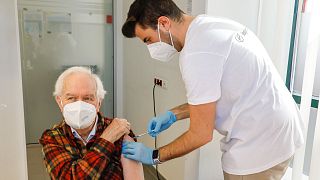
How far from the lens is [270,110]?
121 cm

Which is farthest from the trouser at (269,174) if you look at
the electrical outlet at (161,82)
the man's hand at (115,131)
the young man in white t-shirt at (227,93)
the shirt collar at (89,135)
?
the electrical outlet at (161,82)

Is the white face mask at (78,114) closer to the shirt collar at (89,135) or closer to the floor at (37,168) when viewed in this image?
the shirt collar at (89,135)

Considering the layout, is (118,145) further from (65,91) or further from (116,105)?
(116,105)

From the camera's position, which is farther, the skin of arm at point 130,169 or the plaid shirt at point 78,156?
the skin of arm at point 130,169

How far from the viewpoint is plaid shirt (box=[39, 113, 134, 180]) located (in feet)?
4.10

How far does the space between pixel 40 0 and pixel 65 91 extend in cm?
240

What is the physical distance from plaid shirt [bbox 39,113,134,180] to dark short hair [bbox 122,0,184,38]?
22.3 inches

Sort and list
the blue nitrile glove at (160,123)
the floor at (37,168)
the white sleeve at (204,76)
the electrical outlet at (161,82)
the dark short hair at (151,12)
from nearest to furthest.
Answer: the white sleeve at (204,76), the dark short hair at (151,12), the blue nitrile glove at (160,123), the electrical outlet at (161,82), the floor at (37,168)

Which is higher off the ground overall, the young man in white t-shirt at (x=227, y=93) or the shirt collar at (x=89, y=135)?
the young man in white t-shirt at (x=227, y=93)

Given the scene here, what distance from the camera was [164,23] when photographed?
1.24 meters

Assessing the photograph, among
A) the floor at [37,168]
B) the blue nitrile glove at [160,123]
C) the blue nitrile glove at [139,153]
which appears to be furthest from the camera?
the floor at [37,168]

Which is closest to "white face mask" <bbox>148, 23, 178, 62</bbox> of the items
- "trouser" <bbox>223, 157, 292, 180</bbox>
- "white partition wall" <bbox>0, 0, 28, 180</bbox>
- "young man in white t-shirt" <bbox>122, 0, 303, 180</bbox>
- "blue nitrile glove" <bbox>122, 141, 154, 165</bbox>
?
"young man in white t-shirt" <bbox>122, 0, 303, 180</bbox>

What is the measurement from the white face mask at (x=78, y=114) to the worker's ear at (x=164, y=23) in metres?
0.51

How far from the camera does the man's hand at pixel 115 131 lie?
134cm
